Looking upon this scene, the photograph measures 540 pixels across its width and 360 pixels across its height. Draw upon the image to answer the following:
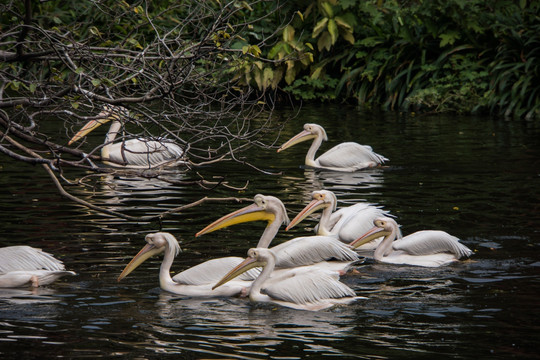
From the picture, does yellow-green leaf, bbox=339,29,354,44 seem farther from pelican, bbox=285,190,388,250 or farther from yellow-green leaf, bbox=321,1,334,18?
pelican, bbox=285,190,388,250

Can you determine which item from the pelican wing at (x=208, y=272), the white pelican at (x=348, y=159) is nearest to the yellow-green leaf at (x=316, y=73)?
the white pelican at (x=348, y=159)

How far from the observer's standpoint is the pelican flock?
19.5 ft

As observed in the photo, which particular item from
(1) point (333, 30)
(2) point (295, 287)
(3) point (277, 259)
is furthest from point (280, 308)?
(1) point (333, 30)

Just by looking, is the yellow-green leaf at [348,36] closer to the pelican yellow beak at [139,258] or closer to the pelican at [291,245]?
the pelican at [291,245]

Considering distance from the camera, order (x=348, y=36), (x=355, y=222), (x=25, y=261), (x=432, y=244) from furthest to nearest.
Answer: (x=348, y=36)
(x=355, y=222)
(x=432, y=244)
(x=25, y=261)

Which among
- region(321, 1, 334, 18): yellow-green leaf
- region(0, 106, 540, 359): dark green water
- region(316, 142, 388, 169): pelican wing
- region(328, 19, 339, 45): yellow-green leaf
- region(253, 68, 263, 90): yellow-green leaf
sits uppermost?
region(321, 1, 334, 18): yellow-green leaf

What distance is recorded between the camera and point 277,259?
661cm

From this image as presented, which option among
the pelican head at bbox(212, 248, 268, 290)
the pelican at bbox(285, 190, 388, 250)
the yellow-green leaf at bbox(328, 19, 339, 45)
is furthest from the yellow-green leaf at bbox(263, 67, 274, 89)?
the pelican head at bbox(212, 248, 268, 290)

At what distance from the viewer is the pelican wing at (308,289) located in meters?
5.91

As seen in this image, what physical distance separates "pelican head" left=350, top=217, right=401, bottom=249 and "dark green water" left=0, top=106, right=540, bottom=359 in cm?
33

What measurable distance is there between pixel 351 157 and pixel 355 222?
4186 millimetres

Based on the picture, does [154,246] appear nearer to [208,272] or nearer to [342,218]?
[208,272]

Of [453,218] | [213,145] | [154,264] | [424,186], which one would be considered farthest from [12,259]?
[213,145]

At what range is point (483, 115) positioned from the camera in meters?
17.6
